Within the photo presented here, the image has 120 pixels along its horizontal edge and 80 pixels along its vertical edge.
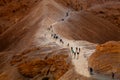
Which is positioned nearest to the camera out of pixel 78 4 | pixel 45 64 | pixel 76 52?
pixel 45 64

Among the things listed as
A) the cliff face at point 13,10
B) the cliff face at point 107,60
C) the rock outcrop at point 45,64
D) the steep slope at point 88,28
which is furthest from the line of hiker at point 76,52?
the cliff face at point 13,10

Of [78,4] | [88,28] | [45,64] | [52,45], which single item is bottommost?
[45,64]

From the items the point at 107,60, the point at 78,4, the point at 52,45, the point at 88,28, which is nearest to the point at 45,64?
the point at 52,45

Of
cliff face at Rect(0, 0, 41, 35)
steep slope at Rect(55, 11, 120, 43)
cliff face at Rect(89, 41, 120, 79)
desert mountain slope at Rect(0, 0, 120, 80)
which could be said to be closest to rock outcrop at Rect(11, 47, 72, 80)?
desert mountain slope at Rect(0, 0, 120, 80)

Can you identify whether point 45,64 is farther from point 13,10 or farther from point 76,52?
point 13,10

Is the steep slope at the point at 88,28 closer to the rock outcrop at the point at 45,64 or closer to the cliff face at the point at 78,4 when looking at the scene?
the cliff face at the point at 78,4

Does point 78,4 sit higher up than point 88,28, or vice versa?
point 78,4

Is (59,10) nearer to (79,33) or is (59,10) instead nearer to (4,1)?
(79,33)

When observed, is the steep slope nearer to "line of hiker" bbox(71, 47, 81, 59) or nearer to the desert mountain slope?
the desert mountain slope
